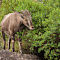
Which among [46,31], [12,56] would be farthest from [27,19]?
[12,56]

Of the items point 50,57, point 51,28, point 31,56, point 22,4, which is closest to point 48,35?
point 51,28

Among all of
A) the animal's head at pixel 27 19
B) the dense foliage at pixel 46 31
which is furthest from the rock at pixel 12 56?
the animal's head at pixel 27 19

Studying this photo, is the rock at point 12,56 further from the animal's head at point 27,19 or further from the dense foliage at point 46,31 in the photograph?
the animal's head at point 27,19

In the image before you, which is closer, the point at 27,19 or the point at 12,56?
the point at 27,19

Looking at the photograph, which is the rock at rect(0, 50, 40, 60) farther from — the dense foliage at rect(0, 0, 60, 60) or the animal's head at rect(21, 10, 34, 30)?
the animal's head at rect(21, 10, 34, 30)

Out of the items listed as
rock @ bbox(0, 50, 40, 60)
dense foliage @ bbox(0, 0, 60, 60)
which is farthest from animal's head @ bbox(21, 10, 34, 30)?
rock @ bbox(0, 50, 40, 60)

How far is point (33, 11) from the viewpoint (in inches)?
251

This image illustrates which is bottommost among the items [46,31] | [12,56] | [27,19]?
[12,56]

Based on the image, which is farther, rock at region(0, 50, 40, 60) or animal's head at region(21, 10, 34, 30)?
rock at region(0, 50, 40, 60)

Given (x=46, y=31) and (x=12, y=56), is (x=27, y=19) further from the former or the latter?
(x=12, y=56)

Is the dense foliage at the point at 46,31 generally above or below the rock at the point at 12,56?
above

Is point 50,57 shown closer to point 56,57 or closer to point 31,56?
point 56,57

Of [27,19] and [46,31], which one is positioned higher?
[27,19]

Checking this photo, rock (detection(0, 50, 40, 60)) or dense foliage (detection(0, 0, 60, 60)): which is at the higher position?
dense foliage (detection(0, 0, 60, 60))
